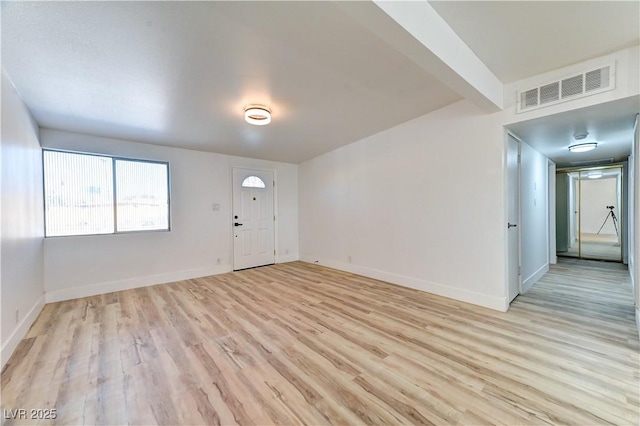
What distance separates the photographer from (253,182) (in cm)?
579

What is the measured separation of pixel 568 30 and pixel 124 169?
231 inches

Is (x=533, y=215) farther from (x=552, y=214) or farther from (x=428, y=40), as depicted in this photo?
(x=428, y=40)

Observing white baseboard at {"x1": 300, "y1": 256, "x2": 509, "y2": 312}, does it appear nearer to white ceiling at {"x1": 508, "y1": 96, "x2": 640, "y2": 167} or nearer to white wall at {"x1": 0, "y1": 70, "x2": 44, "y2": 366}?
white ceiling at {"x1": 508, "y1": 96, "x2": 640, "y2": 167}

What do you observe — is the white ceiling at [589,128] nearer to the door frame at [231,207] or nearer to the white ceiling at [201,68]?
the white ceiling at [201,68]

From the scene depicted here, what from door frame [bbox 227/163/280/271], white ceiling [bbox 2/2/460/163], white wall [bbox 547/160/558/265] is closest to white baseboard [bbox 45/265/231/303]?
door frame [bbox 227/163/280/271]

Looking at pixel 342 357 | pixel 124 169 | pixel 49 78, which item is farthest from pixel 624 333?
pixel 124 169

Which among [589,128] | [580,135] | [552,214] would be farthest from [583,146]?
[552,214]

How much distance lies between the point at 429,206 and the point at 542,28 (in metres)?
2.21

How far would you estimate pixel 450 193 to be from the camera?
3463 millimetres

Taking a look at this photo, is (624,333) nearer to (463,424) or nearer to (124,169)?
(463,424)

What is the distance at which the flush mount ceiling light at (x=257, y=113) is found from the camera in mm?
3035

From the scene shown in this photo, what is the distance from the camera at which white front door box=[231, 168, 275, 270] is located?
216 inches

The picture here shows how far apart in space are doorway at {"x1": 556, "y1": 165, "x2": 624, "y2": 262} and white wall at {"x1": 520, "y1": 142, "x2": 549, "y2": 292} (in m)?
1.79

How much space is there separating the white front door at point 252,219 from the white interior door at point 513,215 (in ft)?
15.1
